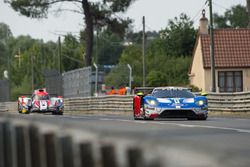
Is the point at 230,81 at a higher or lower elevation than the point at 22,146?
higher

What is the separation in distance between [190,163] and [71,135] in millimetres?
1021

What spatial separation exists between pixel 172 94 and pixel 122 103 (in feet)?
53.8

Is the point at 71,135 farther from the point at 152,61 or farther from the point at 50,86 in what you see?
the point at 152,61

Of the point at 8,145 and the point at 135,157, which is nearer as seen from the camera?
the point at 135,157

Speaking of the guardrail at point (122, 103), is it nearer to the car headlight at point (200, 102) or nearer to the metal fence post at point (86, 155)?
the car headlight at point (200, 102)

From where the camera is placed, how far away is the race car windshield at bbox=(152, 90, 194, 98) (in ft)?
82.6

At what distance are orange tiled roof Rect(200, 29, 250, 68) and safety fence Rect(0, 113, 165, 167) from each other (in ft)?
200

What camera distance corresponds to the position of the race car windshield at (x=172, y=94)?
82.6ft

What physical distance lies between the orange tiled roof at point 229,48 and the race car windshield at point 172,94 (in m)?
40.4

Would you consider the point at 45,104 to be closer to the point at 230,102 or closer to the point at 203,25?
the point at 230,102

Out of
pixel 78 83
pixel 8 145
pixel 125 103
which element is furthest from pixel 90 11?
pixel 8 145

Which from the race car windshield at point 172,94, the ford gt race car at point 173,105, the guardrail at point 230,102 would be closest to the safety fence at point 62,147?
the ford gt race car at point 173,105

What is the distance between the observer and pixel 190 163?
3.04 metres

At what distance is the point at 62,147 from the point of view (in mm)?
3949
